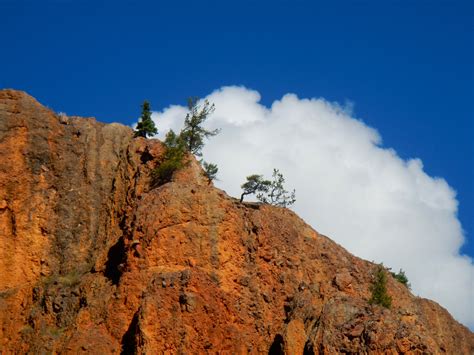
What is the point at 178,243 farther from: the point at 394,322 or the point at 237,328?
the point at 394,322

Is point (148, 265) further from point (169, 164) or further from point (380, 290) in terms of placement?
point (380, 290)

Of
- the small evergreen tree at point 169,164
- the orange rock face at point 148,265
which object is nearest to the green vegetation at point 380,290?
the orange rock face at point 148,265

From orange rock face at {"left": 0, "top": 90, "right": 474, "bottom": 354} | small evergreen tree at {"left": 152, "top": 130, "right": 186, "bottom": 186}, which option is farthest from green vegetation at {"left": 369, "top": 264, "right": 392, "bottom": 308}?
small evergreen tree at {"left": 152, "top": 130, "right": 186, "bottom": 186}

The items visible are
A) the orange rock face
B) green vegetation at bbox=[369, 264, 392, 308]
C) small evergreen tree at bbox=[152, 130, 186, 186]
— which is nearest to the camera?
the orange rock face

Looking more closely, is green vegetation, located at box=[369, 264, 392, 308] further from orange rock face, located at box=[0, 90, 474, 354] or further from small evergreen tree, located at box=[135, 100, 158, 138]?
small evergreen tree, located at box=[135, 100, 158, 138]

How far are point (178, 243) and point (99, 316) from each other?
741 centimetres

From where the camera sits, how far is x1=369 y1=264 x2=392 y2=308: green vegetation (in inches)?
2106

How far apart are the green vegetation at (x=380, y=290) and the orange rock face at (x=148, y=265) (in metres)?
1.04

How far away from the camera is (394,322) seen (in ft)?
139

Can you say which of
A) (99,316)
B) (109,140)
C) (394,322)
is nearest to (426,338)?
(394,322)

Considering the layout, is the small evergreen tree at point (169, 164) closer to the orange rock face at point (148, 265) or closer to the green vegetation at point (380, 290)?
the orange rock face at point (148, 265)

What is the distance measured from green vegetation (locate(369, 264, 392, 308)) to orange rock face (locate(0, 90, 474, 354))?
104cm

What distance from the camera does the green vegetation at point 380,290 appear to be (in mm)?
53500

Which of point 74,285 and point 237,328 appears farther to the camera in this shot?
point 74,285
